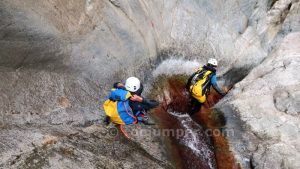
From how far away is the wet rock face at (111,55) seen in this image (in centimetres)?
Result: 842

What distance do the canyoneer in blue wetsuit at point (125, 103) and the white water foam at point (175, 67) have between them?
3.74 metres

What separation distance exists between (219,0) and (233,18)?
1.12m

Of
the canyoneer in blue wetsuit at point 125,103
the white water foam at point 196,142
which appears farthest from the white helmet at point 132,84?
the white water foam at point 196,142

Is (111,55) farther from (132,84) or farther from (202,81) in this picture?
(202,81)

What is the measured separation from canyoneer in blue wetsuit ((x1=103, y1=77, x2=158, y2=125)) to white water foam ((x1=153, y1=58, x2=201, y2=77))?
374 cm

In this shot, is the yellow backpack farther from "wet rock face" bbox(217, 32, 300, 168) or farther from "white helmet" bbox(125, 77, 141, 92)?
"white helmet" bbox(125, 77, 141, 92)

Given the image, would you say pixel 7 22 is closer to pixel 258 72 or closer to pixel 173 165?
pixel 173 165

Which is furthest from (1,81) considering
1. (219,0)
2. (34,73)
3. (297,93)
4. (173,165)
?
(219,0)

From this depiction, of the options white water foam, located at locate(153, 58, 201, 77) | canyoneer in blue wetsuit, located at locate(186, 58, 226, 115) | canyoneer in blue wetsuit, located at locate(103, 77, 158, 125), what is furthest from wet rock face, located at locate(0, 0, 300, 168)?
canyoneer in blue wetsuit, located at locate(186, 58, 226, 115)

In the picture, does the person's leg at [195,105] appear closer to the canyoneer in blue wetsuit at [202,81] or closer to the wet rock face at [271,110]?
the canyoneer in blue wetsuit at [202,81]

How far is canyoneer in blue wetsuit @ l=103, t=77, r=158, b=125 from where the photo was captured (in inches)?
366

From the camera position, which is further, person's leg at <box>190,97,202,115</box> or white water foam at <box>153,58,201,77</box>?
white water foam at <box>153,58,201,77</box>

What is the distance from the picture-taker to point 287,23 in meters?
16.1

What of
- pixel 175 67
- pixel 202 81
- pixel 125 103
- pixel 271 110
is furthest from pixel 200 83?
pixel 125 103
